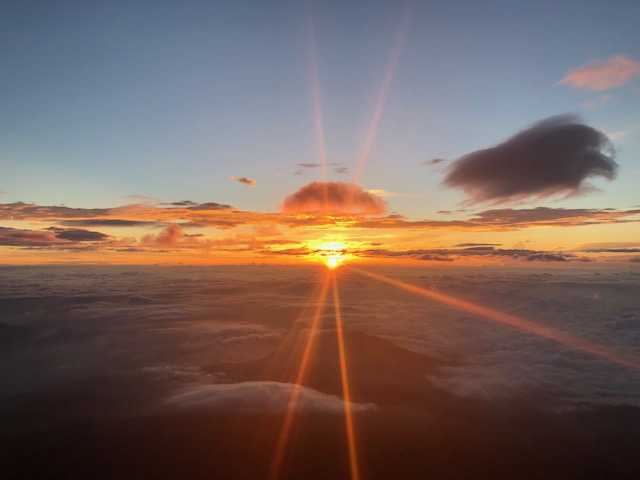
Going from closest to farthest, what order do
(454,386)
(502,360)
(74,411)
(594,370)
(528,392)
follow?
(74,411)
(528,392)
(454,386)
(594,370)
(502,360)

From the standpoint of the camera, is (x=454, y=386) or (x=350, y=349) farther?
(x=350, y=349)

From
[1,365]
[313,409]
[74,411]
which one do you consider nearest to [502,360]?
[313,409]

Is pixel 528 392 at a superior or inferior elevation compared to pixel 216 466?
superior

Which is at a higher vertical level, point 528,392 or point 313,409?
point 528,392

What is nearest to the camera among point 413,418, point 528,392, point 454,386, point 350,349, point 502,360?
point 413,418

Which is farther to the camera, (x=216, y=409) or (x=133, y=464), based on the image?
(x=216, y=409)

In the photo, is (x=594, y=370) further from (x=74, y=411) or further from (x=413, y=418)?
(x=74, y=411)

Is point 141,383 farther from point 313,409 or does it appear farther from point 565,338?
point 565,338

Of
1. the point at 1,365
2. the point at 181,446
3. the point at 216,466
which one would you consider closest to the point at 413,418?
the point at 216,466

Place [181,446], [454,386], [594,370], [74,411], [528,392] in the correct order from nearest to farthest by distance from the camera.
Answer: [181,446]
[74,411]
[528,392]
[454,386]
[594,370]
